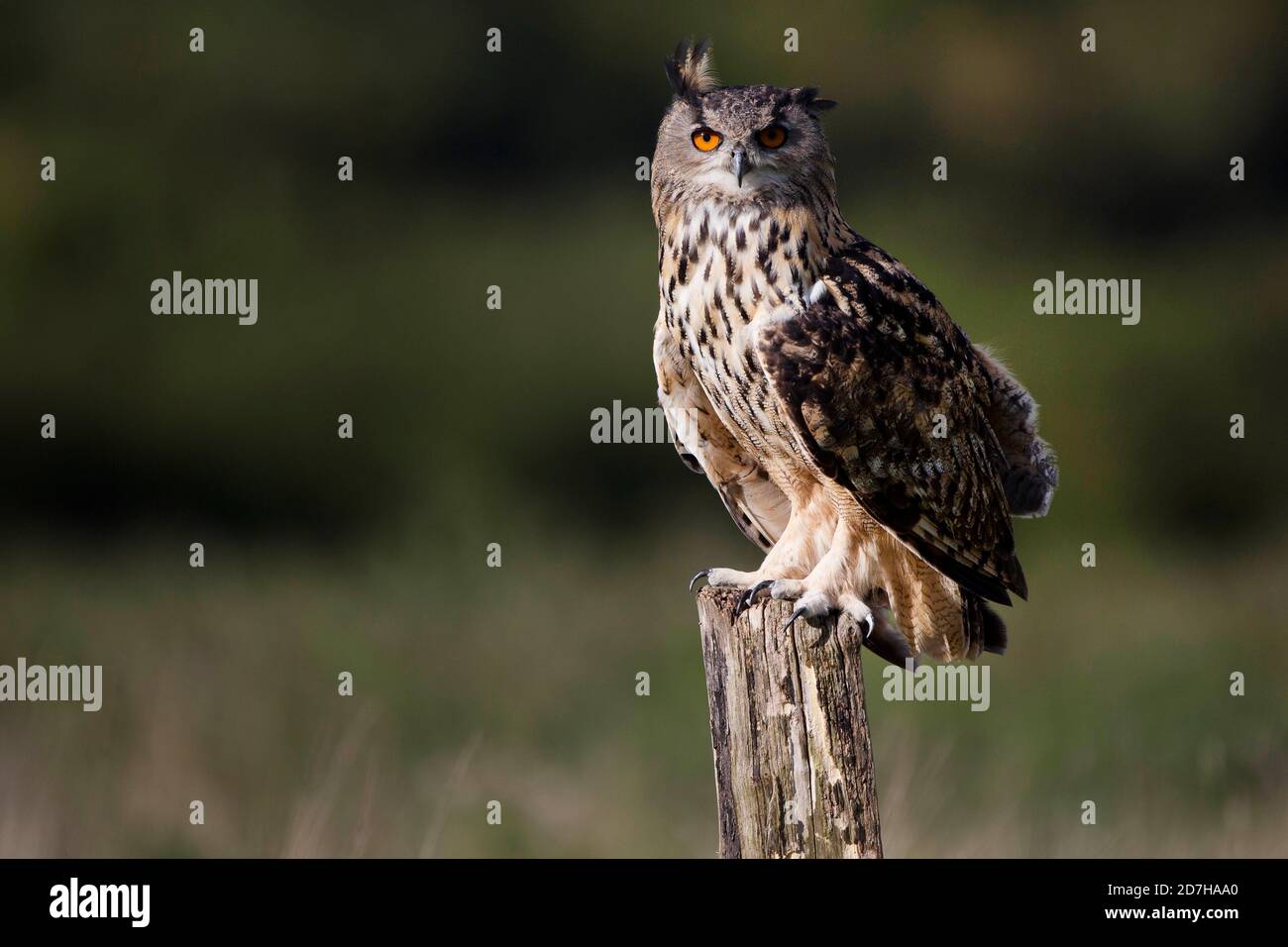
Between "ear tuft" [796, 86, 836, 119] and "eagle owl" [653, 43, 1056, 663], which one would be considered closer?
"eagle owl" [653, 43, 1056, 663]

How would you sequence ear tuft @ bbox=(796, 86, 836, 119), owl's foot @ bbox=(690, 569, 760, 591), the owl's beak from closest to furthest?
the owl's beak
ear tuft @ bbox=(796, 86, 836, 119)
owl's foot @ bbox=(690, 569, 760, 591)

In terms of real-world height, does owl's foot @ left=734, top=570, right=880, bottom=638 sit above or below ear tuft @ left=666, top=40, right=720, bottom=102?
Answer: below

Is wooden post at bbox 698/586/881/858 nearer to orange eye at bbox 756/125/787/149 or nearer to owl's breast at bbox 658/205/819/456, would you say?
owl's breast at bbox 658/205/819/456

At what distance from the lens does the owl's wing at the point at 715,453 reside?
404cm

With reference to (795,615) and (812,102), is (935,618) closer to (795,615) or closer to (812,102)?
(795,615)

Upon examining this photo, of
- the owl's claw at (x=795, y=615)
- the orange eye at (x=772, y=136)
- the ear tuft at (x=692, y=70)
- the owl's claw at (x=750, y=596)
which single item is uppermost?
the ear tuft at (x=692, y=70)

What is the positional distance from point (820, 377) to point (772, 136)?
0.57m

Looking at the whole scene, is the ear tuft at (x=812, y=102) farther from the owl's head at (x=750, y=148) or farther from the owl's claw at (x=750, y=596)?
the owl's claw at (x=750, y=596)

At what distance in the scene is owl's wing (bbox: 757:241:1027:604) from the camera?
369 cm

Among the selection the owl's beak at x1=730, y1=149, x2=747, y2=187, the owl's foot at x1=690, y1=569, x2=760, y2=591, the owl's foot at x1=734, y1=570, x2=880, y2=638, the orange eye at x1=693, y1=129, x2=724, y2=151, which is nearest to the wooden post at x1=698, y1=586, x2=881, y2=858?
the owl's foot at x1=734, y1=570, x2=880, y2=638

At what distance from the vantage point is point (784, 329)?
12.1 feet

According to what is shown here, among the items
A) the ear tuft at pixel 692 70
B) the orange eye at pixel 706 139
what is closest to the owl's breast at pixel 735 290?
the orange eye at pixel 706 139

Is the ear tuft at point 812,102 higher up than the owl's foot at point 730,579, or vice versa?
the ear tuft at point 812,102

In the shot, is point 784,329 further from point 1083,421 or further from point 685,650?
point 1083,421
